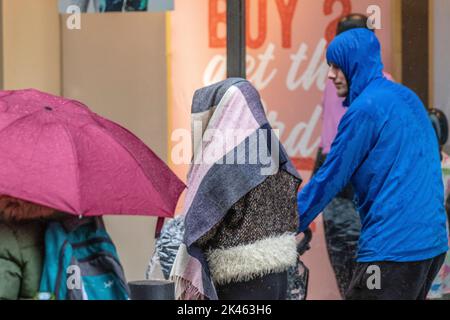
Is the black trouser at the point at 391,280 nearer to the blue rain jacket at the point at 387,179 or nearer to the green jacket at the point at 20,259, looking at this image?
the blue rain jacket at the point at 387,179

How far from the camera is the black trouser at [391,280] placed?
16.8ft

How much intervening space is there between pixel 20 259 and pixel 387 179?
1.95 m

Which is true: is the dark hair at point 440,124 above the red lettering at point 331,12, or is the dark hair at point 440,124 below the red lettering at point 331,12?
below

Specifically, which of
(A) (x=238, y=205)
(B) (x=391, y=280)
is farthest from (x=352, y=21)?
(A) (x=238, y=205)

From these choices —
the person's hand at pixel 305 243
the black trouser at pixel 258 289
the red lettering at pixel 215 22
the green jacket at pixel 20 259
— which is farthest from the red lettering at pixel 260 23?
the green jacket at pixel 20 259

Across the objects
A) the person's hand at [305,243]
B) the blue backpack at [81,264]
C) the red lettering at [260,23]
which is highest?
the red lettering at [260,23]

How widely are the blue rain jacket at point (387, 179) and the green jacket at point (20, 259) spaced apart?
154cm

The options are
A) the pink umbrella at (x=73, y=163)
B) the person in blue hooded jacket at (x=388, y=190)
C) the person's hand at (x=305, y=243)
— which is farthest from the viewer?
the person's hand at (x=305, y=243)

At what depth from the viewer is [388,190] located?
5.10m

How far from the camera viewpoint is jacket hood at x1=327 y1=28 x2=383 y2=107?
5.36m

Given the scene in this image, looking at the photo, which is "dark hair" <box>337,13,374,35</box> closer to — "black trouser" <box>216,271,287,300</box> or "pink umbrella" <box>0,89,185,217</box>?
"black trouser" <box>216,271,287,300</box>

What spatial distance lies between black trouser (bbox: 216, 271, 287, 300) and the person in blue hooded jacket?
0.35m

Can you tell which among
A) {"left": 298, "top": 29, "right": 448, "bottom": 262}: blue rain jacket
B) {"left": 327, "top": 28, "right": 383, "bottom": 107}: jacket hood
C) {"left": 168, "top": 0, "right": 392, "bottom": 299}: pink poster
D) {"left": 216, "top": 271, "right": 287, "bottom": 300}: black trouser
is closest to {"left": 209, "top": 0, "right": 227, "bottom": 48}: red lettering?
{"left": 168, "top": 0, "right": 392, "bottom": 299}: pink poster

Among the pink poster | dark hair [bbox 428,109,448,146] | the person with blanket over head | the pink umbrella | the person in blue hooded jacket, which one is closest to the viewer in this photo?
the pink umbrella
